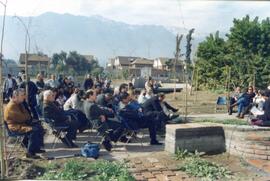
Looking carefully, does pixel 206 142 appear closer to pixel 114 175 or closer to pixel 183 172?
pixel 183 172

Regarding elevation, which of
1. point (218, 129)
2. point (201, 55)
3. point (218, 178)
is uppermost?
point (201, 55)

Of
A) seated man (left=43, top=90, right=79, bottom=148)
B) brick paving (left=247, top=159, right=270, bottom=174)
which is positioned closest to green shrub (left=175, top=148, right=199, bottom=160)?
brick paving (left=247, top=159, right=270, bottom=174)

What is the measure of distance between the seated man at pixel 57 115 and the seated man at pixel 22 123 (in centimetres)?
52

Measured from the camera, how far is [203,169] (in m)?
6.39

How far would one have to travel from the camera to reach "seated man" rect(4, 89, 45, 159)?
7.04 metres

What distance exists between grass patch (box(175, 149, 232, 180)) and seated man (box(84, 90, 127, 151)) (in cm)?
151

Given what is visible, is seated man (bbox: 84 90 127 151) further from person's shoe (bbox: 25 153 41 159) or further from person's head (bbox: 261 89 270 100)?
person's head (bbox: 261 89 270 100)

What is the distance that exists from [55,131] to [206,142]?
2.82m

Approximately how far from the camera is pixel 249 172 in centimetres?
648

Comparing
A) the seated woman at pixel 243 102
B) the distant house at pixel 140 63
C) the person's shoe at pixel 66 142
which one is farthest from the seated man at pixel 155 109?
the distant house at pixel 140 63

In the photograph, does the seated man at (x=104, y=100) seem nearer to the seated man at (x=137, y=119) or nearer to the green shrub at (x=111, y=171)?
the seated man at (x=137, y=119)

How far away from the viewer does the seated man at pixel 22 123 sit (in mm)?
7035

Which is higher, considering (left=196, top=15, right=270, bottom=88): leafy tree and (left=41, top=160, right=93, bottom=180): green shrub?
(left=196, top=15, right=270, bottom=88): leafy tree

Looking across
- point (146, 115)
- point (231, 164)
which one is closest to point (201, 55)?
point (146, 115)
